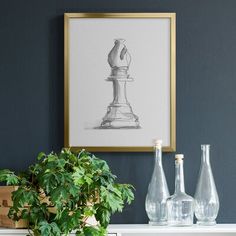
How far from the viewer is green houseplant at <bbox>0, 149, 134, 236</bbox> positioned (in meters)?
2.66

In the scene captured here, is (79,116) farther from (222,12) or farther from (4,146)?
(222,12)

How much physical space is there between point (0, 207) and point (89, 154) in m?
0.48

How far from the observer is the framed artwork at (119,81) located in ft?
10.3

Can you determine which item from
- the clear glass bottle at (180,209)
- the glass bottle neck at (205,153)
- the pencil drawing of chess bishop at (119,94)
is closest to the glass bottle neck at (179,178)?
the clear glass bottle at (180,209)

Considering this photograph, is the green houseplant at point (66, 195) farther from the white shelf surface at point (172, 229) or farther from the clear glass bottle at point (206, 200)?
the clear glass bottle at point (206, 200)

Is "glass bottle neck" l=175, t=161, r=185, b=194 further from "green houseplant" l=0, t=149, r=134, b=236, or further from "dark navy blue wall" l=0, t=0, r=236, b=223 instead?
"green houseplant" l=0, t=149, r=134, b=236

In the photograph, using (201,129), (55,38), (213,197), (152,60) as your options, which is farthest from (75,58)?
(213,197)

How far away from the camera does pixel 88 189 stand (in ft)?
8.96

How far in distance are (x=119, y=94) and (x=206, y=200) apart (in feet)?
2.12

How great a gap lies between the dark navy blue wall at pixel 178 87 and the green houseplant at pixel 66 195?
36 cm

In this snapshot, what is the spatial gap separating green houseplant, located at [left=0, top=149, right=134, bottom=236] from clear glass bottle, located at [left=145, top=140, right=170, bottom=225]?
203 millimetres

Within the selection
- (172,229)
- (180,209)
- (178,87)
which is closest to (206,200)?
(180,209)

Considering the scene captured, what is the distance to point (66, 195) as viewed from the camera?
2.64 meters

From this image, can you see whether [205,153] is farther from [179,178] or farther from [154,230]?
[154,230]
